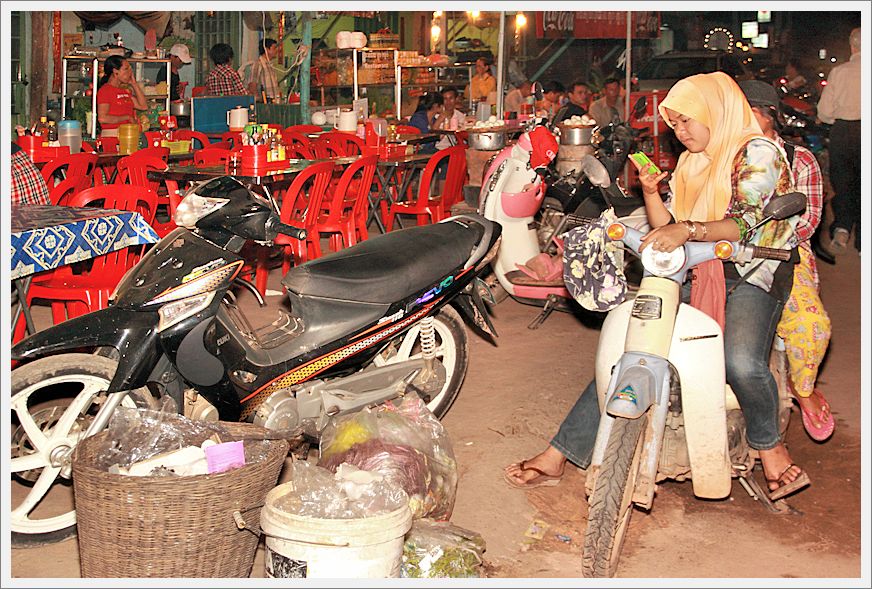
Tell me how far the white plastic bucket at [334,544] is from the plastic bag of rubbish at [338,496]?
6 centimetres

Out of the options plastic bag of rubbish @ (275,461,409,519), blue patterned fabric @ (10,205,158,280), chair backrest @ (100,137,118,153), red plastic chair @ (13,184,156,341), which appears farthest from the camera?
chair backrest @ (100,137,118,153)

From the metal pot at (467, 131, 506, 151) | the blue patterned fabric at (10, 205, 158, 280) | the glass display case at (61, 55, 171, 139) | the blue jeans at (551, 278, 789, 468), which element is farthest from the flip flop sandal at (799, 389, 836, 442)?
the glass display case at (61, 55, 171, 139)

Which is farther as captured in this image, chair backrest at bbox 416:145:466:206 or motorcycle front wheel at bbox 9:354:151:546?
chair backrest at bbox 416:145:466:206

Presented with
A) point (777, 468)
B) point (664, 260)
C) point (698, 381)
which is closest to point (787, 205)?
point (664, 260)

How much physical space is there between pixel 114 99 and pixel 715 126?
818 cm

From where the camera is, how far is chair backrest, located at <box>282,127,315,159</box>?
970cm

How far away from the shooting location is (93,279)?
17.9 ft

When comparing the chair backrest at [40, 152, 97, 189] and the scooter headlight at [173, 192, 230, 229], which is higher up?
the chair backrest at [40, 152, 97, 189]

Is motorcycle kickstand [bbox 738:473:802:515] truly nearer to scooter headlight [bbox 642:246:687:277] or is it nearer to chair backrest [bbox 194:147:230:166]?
scooter headlight [bbox 642:246:687:277]

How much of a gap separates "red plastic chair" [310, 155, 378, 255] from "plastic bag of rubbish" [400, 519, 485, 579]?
4.25m

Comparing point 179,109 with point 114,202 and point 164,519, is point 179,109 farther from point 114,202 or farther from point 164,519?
point 164,519

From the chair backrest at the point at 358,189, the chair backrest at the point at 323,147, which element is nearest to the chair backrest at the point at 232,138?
the chair backrest at the point at 323,147

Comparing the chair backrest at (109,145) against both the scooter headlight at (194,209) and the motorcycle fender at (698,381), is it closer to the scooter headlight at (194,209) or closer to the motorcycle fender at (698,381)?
the scooter headlight at (194,209)

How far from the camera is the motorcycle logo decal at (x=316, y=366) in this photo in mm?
4004
